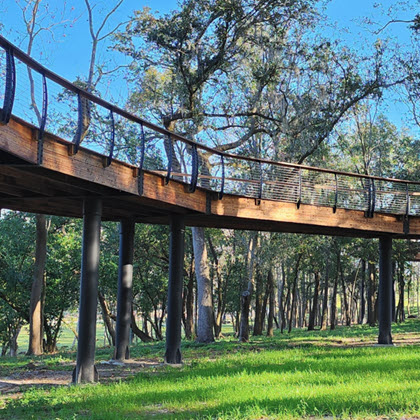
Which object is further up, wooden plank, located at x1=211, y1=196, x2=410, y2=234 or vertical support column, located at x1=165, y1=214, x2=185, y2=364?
wooden plank, located at x1=211, y1=196, x2=410, y2=234

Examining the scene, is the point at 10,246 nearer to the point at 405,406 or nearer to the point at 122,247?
the point at 122,247

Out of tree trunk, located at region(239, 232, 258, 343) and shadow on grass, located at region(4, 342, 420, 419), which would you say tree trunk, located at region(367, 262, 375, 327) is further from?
shadow on grass, located at region(4, 342, 420, 419)

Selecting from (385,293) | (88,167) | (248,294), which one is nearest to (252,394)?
(88,167)

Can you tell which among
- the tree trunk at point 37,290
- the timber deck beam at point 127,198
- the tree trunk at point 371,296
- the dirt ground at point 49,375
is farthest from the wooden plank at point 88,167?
the tree trunk at point 371,296

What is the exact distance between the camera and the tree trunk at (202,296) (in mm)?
25953

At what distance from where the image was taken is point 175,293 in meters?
16.0

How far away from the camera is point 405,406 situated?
7512 millimetres

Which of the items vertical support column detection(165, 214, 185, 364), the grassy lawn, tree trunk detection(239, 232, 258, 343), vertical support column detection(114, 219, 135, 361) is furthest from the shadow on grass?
tree trunk detection(239, 232, 258, 343)

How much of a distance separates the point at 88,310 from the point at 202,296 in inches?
572

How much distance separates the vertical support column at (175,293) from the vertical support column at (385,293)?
803 centimetres

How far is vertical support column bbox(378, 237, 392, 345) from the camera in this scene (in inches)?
798

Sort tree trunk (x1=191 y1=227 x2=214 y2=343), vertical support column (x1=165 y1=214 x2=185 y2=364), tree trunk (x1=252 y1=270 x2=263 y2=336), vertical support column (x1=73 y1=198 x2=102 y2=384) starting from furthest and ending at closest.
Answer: tree trunk (x1=252 y1=270 x2=263 y2=336) → tree trunk (x1=191 y1=227 x2=214 y2=343) → vertical support column (x1=165 y1=214 x2=185 y2=364) → vertical support column (x1=73 y1=198 x2=102 y2=384)

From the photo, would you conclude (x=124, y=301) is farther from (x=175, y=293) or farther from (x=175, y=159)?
(x=175, y=159)

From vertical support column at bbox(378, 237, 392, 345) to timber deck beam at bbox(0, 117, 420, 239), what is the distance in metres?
0.66
